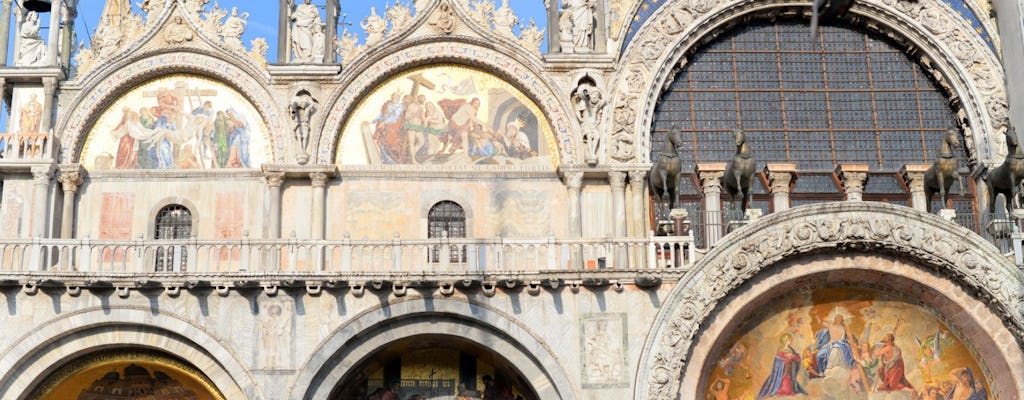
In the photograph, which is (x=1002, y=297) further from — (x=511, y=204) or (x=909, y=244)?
(x=511, y=204)

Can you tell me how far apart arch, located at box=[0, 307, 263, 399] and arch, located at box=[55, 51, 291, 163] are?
15.4 feet

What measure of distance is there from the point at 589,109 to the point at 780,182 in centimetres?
434

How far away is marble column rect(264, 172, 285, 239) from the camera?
2742 centimetres

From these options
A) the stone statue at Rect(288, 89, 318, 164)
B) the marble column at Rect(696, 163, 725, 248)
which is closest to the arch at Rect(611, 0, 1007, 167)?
the marble column at Rect(696, 163, 725, 248)

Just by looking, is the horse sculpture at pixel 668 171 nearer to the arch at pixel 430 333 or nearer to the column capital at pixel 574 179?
the column capital at pixel 574 179

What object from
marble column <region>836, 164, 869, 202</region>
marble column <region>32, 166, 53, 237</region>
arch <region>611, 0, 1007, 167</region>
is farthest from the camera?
arch <region>611, 0, 1007, 167</region>

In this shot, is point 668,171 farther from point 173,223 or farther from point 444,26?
point 173,223

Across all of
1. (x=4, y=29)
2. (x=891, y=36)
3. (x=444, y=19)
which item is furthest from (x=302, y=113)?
(x=891, y=36)

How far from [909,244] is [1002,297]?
6.38 feet

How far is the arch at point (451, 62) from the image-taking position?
28031 millimetres

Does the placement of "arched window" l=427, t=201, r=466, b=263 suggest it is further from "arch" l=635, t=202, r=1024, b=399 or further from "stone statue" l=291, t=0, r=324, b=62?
"arch" l=635, t=202, r=1024, b=399

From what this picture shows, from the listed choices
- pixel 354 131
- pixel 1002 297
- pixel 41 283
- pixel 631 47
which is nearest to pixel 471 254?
pixel 354 131

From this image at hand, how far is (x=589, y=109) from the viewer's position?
92.4ft

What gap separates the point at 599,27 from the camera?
28719 millimetres
